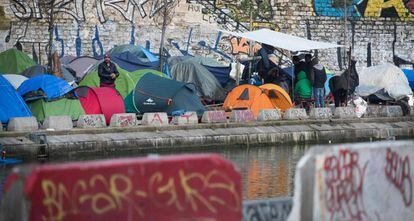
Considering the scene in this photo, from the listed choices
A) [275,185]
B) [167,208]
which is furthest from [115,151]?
[167,208]

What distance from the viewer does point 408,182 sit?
33.3ft

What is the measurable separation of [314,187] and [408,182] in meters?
1.85

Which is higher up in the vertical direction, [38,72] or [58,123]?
[38,72]

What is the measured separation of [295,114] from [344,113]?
2.13 metres

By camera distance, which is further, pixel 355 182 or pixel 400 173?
pixel 400 173

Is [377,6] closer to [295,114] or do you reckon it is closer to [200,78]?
[200,78]

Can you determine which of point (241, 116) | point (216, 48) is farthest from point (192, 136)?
point (216, 48)

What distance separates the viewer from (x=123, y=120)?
23266 millimetres

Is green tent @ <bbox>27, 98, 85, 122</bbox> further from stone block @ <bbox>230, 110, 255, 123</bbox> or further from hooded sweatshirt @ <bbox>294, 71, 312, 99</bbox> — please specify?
hooded sweatshirt @ <bbox>294, 71, 312, 99</bbox>

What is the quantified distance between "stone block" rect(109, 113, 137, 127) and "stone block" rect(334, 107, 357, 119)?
7291 mm

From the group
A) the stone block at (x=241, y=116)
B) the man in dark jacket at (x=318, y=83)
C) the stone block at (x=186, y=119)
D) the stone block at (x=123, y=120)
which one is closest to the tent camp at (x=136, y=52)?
the man in dark jacket at (x=318, y=83)

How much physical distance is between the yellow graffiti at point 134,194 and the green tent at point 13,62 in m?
26.3

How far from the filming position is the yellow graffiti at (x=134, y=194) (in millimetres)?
7141

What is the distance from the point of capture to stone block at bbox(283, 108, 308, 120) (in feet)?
89.1
